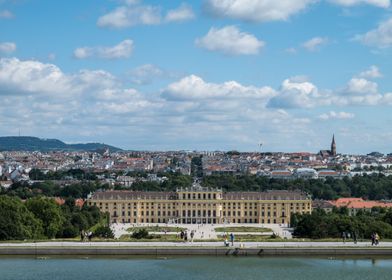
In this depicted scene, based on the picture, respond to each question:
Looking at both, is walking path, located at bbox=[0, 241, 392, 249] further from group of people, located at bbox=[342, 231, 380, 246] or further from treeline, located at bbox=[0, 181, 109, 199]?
treeline, located at bbox=[0, 181, 109, 199]

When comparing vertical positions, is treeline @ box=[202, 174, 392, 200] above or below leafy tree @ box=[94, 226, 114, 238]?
above

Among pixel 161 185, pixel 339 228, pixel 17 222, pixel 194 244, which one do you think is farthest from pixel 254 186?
pixel 194 244

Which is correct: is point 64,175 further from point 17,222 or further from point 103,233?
point 17,222

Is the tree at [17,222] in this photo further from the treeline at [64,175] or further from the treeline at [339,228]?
the treeline at [64,175]

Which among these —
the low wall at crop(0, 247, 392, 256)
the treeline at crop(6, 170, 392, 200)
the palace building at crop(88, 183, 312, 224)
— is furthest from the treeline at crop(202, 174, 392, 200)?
the low wall at crop(0, 247, 392, 256)

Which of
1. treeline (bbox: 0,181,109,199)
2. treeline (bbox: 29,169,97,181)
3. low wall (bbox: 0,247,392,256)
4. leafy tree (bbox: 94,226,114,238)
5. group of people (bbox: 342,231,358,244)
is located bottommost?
leafy tree (bbox: 94,226,114,238)

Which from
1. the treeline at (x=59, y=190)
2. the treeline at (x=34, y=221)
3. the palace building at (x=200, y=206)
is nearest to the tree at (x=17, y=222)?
the treeline at (x=34, y=221)

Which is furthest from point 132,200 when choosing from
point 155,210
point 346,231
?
point 346,231
